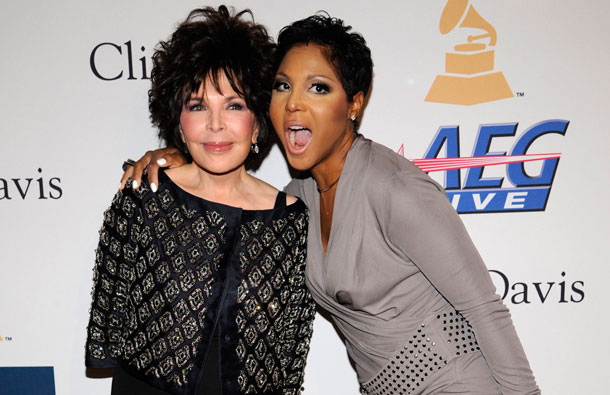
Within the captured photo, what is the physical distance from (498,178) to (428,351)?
0.80 meters

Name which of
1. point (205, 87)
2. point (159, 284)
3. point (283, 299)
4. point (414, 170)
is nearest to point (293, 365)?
point (283, 299)

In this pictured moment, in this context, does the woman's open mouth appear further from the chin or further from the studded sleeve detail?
the studded sleeve detail

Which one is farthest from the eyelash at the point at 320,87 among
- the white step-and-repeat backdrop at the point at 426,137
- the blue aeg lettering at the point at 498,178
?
the blue aeg lettering at the point at 498,178

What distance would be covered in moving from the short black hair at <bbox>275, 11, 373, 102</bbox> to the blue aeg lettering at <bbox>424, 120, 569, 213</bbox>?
0.61 meters

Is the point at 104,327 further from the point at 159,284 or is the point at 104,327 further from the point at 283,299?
the point at 283,299

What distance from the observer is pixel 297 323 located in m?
1.44

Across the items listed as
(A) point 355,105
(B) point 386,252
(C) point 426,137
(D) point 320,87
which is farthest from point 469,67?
(B) point 386,252

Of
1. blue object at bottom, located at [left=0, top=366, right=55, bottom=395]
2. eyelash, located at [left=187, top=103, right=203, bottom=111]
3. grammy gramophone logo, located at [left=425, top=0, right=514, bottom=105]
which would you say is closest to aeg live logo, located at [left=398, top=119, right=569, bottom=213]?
grammy gramophone logo, located at [left=425, top=0, right=514, bottom=105]

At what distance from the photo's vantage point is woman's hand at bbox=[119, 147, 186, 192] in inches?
52.2

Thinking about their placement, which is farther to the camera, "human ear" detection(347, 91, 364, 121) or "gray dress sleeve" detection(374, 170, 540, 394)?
"human ear" detection(347, 91, 364, 121)

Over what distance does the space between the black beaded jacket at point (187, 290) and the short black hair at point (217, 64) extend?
0.25 m

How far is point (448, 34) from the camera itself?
1754mm

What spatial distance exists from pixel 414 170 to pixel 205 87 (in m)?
0.60

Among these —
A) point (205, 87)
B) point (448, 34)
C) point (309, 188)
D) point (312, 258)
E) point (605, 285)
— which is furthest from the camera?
point (605, 285)
